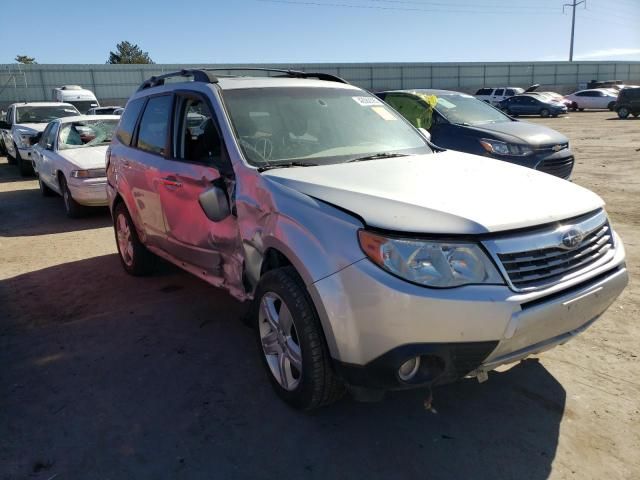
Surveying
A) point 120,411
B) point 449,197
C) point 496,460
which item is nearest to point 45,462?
point 120,411

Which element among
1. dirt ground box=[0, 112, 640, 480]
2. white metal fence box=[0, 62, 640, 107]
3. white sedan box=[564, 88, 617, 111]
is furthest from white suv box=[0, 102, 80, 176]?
white sedan box=[564, 88, 617, 111]

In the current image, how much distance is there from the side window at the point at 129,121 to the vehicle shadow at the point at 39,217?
Answer: 9.94 ft

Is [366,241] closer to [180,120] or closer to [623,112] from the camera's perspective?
[180,120]

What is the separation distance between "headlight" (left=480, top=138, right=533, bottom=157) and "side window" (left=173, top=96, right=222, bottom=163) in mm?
4776

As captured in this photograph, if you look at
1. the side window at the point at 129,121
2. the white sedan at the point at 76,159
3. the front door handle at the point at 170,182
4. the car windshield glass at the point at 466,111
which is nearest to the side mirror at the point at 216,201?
the front door handle at the point at 170,182

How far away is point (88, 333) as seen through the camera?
13.6 ft

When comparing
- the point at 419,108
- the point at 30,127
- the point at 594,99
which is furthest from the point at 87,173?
the point at 594,99

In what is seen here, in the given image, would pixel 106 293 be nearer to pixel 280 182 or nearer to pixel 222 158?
pixel 222 158

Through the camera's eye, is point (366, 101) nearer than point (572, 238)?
No

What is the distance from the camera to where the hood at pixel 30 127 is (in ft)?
42.8

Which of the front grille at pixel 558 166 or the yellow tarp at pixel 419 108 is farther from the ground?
the yellow tarp at pixel 419 108

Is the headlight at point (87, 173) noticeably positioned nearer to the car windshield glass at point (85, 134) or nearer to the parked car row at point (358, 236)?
the car windshield glass at point (85, 134)

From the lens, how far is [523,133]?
7672 millimetres

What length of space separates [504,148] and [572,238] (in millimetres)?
5193
